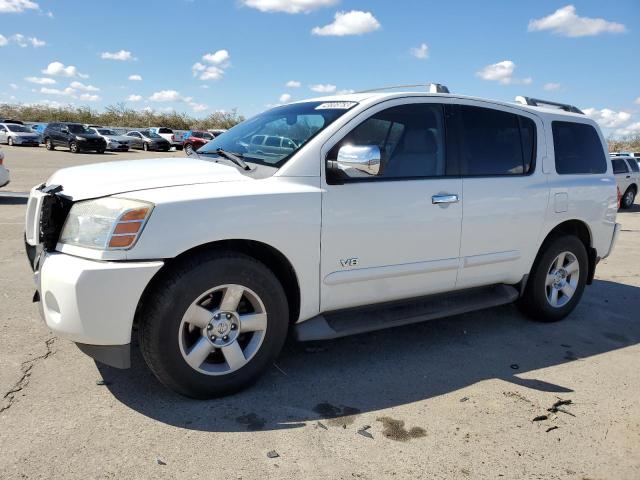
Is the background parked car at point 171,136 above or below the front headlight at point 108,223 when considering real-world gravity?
above

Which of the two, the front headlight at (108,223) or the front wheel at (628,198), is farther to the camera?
the front wheel at (628,198)

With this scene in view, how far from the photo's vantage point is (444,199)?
3.65m

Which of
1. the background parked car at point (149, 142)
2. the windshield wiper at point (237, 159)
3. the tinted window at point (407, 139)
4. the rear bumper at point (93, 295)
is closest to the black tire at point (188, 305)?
the rear bumper at point (93, 295)

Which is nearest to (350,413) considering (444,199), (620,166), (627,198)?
(444,199)

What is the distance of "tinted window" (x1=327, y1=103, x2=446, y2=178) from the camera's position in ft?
11.5

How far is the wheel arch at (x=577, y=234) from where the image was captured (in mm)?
4543

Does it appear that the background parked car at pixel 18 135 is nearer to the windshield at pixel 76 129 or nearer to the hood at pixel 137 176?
the windshield at pixel 76 129

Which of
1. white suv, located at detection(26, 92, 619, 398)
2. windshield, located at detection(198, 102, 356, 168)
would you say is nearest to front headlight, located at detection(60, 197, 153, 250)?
white suv, located at detection(26, 92, 619, 398)

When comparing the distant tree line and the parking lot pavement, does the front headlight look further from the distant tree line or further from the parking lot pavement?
the distant tree line

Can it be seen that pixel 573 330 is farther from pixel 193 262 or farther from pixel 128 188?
pixel 128 188

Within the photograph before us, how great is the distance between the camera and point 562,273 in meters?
4.73

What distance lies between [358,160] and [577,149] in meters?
2.70

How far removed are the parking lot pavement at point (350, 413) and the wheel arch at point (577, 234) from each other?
84cm

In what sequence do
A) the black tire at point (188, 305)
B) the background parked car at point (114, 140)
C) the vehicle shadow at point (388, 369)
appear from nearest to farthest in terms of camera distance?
1. the black tire at point (188, 305)
2. the vehicle shadow at point (388, 369)
3. the background parked car at point (114, 140)
